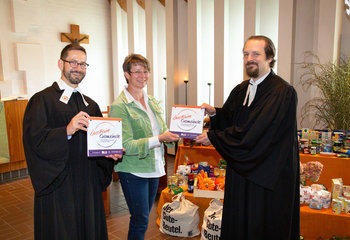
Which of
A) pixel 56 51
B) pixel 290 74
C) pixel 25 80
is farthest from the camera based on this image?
pixel 56 51

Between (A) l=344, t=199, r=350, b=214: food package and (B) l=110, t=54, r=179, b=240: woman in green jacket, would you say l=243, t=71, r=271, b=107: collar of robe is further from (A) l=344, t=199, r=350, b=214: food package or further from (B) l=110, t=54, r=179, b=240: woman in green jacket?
(A) l=344, t=199, r=350, b=214: food package

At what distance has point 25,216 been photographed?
3.75 meters

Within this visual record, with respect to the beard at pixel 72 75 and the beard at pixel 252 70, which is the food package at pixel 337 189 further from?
the beard at pixel 72 75

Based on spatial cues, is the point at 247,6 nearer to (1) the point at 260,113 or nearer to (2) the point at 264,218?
(1) the point at 260,113

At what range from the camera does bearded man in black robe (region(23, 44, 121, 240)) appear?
67.5 inches

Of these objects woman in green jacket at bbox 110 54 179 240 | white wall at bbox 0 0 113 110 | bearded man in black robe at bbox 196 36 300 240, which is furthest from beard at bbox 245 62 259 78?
white wall at bbox 0 0 113 110

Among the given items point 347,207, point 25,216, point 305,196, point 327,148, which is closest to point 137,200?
point 305,196

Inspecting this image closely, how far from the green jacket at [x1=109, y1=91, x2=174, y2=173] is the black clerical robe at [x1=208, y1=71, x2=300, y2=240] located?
492mm

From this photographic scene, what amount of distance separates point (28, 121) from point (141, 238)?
1.18 m

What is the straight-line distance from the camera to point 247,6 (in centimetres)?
485

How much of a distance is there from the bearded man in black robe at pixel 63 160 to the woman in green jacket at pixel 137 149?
0.73 ft

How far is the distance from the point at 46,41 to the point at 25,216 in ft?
14.2

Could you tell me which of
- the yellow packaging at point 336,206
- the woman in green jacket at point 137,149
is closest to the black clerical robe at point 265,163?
the woman in green jacket at point 137,149

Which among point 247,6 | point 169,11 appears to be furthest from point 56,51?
point 247,6
